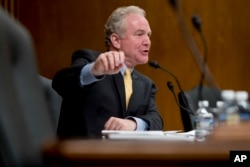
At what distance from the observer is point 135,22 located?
345 centimetres

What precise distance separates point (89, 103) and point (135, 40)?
604mm

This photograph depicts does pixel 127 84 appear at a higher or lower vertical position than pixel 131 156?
higher

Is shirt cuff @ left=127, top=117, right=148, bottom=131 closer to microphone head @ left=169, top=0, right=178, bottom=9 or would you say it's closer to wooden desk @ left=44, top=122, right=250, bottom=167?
microphone head @ left=169, top=0, right=178, bottom=9

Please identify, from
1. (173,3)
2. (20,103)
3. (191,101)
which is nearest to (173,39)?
(191,101)

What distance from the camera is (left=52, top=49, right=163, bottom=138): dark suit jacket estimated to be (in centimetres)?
296

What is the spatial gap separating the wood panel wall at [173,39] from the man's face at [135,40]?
6.93ft

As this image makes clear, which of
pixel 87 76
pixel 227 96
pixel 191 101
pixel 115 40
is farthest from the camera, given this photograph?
pixel 191 101

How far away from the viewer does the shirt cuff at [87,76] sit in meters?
2.83

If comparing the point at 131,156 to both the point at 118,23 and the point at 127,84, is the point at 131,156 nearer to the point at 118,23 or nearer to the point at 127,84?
the point at 127,84

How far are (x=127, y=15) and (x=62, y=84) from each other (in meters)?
0.70

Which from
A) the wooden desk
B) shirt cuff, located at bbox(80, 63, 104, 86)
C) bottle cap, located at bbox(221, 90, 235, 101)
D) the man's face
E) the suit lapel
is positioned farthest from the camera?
the man's face

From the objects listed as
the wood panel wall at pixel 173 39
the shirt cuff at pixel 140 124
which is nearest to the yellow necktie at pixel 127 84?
the shirt cuff at pixel 140 124

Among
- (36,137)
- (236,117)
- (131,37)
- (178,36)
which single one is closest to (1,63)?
(36,137)

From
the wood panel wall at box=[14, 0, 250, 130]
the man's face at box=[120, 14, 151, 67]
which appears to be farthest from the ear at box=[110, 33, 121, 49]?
the wood panel wall at box=[14, 0, 250, 130]
